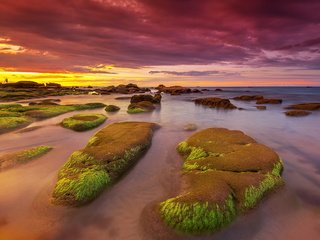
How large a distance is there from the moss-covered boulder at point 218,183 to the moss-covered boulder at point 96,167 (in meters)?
3.10

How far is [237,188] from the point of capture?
9969 mm

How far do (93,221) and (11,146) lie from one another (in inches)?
489

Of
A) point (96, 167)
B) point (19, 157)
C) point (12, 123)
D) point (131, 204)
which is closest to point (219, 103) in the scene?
point (12, 123)

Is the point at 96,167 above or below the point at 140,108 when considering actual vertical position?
above

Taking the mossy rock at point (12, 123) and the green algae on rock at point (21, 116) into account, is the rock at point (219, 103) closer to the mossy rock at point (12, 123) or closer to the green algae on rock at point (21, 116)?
the green algae on rock at point (21, 116)

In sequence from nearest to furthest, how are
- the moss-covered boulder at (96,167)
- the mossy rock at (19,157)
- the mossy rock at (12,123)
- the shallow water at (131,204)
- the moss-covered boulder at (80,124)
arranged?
the shallow water at (131,204)
the moss-covered boulder at (96,167)
the mossy rock at (19,157)
the mossy rock at (12,123)
the moss-covered boulder at (80,124)

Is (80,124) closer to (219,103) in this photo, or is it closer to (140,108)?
(140,108)

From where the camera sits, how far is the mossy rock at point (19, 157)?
14103 millimetres

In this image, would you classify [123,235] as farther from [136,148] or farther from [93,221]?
[136,148]

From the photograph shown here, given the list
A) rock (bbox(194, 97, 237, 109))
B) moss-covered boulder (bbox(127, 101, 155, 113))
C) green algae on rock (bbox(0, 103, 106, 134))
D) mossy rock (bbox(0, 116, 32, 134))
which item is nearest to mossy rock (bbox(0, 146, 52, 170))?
A: green algae on rock (bbox(0, 103, 106, 134))

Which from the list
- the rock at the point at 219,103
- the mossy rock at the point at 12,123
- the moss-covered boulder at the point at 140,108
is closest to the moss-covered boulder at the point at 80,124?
the mossy rock at the point at 12,123

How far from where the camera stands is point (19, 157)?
1497cm

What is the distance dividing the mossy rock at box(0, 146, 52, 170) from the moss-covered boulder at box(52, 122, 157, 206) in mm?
3132

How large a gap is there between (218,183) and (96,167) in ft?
18.5
